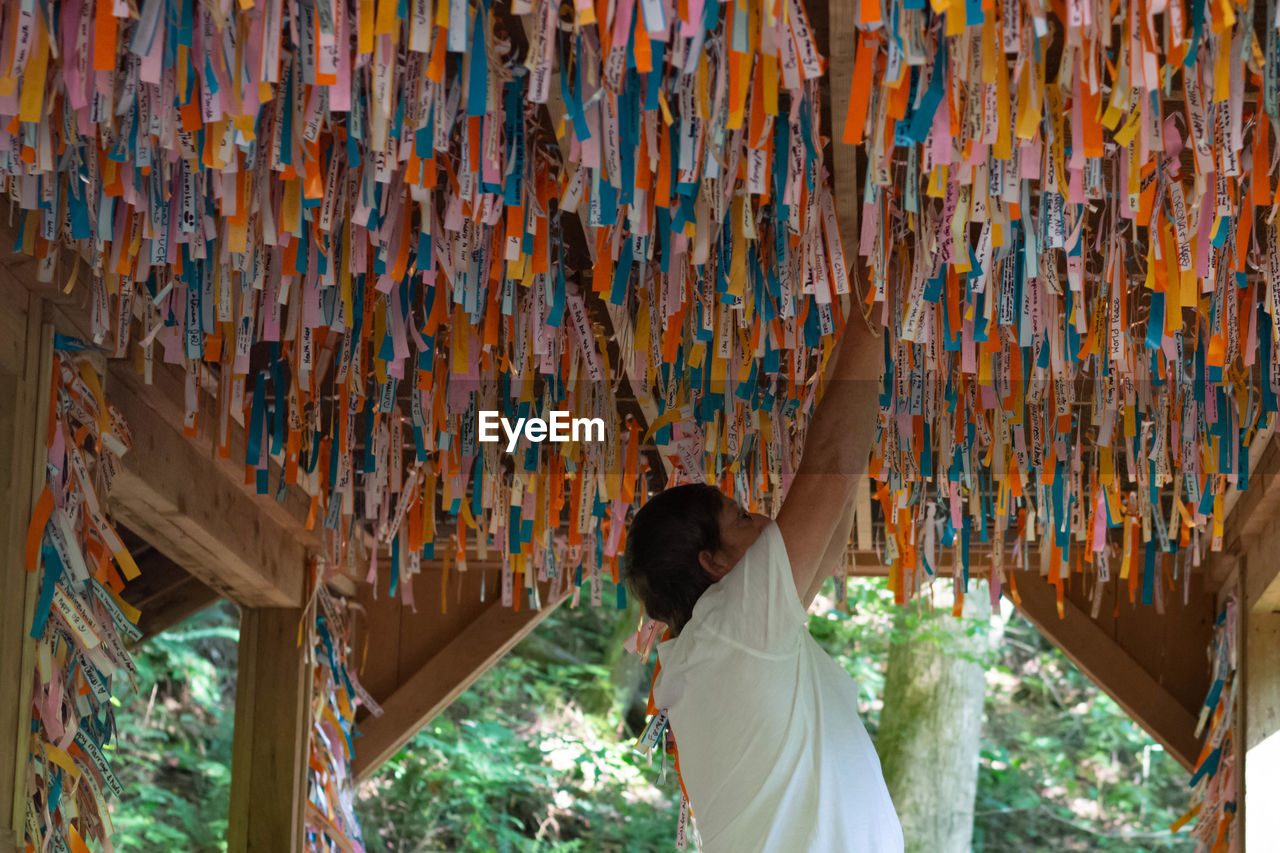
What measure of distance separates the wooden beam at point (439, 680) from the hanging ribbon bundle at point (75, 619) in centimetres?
236

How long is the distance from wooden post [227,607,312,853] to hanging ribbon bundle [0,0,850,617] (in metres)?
Answer: 1.29

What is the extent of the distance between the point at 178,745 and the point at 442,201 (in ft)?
27.4

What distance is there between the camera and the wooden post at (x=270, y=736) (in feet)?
15.9

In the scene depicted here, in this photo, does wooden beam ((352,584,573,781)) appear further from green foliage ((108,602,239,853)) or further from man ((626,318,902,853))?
green foliage ((108,602,239,853))

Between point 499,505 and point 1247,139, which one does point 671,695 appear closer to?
point 1247,139

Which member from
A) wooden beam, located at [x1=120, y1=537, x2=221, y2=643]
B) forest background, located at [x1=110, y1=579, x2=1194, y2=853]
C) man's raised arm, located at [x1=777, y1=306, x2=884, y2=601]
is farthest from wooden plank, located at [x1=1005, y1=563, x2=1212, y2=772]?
forest background, located at [x1=110, y1=579, x2=1194, y2=853]

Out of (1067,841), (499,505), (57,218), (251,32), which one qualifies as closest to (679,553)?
(251,32)

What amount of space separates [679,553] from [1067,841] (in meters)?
9.84

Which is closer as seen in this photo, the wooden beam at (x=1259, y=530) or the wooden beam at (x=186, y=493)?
the wooden beam at (x=186, y=493)

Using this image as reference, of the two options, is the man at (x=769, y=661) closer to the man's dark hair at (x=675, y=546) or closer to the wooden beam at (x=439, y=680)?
the man's dark hair at (x=675, y=546)

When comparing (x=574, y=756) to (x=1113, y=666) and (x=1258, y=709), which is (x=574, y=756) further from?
(x=1258, y=709)

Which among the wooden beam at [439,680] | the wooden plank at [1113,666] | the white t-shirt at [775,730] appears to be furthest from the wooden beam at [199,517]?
the wooden plank at [1113,666]

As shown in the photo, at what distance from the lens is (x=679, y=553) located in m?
2.38

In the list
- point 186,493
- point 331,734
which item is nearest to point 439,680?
point 331,734
